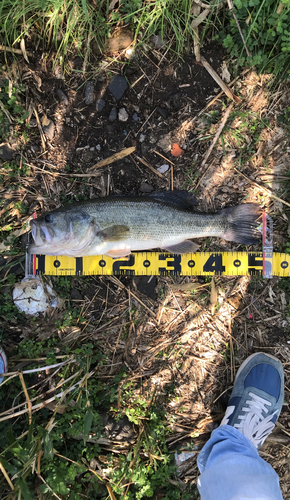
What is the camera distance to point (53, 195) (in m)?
4.41

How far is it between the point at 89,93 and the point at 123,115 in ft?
1.97

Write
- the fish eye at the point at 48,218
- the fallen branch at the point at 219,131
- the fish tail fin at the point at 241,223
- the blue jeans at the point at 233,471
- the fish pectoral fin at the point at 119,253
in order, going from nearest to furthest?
the blue jeans at the point at 233,471 < the fish eye at the point at 48,218 < the fish pectoral fin at the point at 119,253 < the fish tail fin at the point at 241,223 < the fallen branch at the point at 219,131

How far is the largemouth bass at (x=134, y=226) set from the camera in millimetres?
3830

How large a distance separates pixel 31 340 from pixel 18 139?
119 inches

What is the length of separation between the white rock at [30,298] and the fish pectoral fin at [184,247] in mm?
1878

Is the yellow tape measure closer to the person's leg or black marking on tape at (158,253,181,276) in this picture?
black marking on tape at (158,253,181,276)

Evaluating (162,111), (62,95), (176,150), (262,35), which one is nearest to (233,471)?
(176,150)

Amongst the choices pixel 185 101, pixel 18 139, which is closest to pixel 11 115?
pixel 18 139

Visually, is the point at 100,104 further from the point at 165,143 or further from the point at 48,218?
the point at 48,218

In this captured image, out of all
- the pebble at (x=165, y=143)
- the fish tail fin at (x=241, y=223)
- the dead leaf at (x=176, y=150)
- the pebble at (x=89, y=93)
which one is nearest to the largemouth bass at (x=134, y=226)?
the fish tail fin at (x=241, y=223)

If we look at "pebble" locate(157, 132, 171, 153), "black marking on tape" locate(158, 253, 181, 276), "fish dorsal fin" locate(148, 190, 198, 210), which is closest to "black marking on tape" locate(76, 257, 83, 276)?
"black marking on tape" locate(158, 253, 181, 276)

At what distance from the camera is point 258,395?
4.34m

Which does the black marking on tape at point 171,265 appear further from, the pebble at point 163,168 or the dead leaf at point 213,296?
the pebble at point 163,168

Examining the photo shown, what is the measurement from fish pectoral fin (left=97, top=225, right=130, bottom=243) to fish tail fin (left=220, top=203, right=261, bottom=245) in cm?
147
